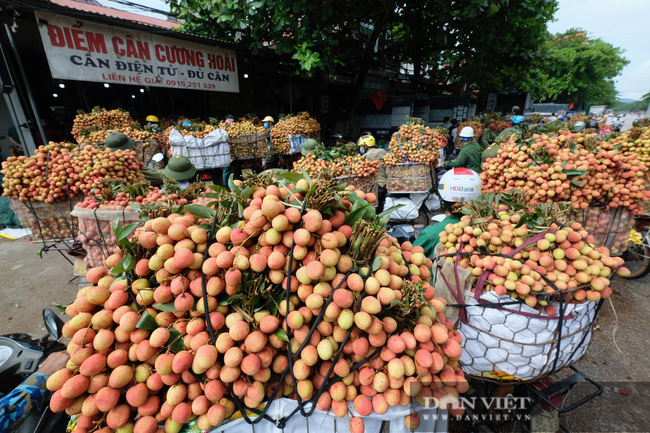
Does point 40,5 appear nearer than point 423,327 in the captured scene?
No

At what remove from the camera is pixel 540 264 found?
5.30 ft

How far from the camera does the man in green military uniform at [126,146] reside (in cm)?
391

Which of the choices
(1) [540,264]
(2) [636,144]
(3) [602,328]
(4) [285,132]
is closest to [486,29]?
(2) [636,144]

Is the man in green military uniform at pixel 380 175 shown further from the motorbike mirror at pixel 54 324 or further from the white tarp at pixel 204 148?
the motorbike mirror at pixel 54 324

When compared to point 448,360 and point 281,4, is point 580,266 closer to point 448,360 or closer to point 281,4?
point 448,360

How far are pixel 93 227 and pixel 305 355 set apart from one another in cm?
245

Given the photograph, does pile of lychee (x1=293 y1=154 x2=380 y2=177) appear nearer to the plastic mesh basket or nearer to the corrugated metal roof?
the plastic mesh basket

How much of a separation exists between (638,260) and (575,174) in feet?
9.90

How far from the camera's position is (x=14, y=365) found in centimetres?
160

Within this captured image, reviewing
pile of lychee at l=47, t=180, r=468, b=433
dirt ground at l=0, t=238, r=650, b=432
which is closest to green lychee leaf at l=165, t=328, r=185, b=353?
pile of lychee at l=47, t=180, r=468, b=433

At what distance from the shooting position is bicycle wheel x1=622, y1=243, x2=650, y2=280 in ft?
12.6

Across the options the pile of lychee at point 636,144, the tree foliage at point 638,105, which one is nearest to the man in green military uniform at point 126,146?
the pile of lychee at point 636,144

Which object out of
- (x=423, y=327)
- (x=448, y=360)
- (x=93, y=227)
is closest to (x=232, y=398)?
(x=423, y=327)

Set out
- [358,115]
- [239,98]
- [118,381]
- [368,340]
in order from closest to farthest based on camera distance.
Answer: [118,381] → [368,340] → [239,98] → [358,115]
